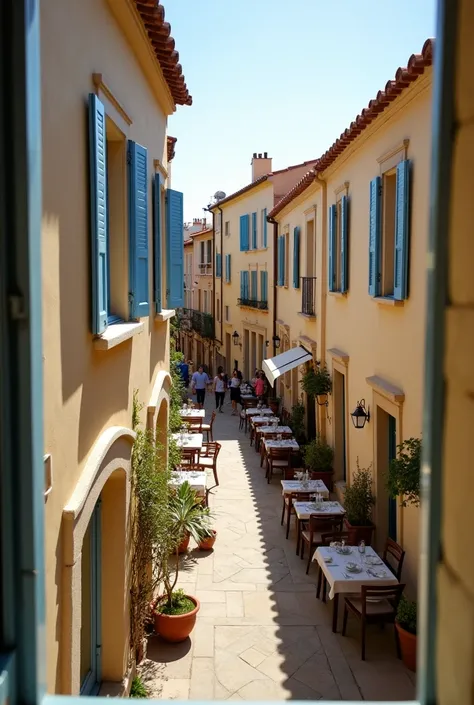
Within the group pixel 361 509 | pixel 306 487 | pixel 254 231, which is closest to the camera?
pixel 361 509

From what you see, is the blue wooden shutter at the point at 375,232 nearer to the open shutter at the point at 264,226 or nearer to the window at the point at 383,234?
the window at the point at 383,234

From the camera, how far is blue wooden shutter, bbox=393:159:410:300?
8477 millimetres

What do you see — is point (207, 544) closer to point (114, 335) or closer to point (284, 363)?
point (284, 363)

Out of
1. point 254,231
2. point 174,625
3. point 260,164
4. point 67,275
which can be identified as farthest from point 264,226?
point 67,275

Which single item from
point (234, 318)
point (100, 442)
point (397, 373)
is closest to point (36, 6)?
point (100, 442)

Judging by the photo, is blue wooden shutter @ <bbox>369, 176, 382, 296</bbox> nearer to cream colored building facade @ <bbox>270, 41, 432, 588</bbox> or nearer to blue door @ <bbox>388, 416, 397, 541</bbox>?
cream colored building facade @ <bbox>270, 41, 432, 588</bbox>

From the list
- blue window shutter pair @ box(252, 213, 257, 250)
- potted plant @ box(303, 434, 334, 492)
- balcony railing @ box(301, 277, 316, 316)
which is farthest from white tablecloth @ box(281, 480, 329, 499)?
blue window shutter pair @ box(252, 213, 257, 250)

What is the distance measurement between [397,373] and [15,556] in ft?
26.5

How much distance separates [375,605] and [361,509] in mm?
2461

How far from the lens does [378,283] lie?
9953mm

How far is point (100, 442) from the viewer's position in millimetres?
5207

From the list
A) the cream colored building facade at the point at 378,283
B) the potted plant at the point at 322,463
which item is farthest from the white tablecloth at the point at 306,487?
the potted plant at the point at 322,463

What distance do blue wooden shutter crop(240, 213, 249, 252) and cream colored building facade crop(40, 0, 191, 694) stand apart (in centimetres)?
2079

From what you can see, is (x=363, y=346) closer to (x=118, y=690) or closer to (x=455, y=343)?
(x=118, y=690)
